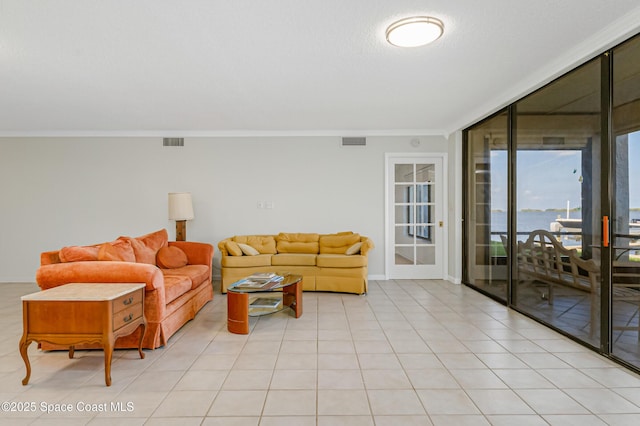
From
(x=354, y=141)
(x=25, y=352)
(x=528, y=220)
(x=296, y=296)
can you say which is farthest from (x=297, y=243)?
(x=25, y=352)

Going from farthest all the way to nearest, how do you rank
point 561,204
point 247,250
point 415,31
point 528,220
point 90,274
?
point 247,250, point 528,220, point 561,204, point 90,274, point 415,31

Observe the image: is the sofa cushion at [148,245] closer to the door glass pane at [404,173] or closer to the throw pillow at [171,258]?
the throw pillow at [171,258]

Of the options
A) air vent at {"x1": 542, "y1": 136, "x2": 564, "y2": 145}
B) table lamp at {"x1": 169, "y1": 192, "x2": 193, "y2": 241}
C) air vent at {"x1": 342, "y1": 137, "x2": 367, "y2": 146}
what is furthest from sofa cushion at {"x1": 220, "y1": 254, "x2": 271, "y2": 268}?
air vent at {"x1": 542, "y1": 136, "x2": 564, "y2": 145}

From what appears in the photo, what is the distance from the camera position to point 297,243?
5.29 meters

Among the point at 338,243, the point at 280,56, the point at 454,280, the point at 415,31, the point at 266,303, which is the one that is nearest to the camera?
the point at 415,31

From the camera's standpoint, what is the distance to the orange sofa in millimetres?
2752

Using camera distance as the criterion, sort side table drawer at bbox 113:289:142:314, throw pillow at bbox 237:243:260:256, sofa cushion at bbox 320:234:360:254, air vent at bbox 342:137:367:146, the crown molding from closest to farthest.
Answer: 1. side table drawer at bbox 113:289:142:314
2. throw pillow at bbox 237:243:260:256
3. sofa cushion at bbox 320:234:360:254
4. the crown molding
5. air vent at bbox 342:137:367:146

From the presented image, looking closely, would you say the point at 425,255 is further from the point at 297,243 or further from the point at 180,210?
the point at 180,210

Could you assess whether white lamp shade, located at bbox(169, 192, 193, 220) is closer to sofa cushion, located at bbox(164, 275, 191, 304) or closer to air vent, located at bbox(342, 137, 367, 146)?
sofa cushion, located at bbox(164, 275, 191, 304)

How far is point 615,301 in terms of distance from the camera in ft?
8.45

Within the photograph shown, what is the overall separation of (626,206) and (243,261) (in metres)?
4.30

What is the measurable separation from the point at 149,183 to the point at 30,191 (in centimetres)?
202

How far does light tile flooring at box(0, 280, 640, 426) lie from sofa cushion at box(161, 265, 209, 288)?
0.54m

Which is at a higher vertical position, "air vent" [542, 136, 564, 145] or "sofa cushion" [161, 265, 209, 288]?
"air vent" [542, 136, 564, 145]
